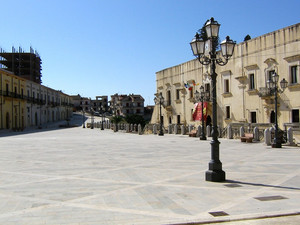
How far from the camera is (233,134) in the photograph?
2262 centimetres

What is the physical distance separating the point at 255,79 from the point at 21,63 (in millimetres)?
63030

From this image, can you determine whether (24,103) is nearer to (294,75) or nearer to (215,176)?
(294,75)

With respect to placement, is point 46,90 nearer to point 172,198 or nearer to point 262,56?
point 262,56

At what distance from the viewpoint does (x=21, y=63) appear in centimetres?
7369

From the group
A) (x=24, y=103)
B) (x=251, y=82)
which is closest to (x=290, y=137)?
(x=251, y=82)

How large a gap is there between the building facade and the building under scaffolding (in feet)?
27.0

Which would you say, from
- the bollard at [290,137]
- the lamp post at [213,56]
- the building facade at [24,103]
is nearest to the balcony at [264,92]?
the bollard at [290,137]

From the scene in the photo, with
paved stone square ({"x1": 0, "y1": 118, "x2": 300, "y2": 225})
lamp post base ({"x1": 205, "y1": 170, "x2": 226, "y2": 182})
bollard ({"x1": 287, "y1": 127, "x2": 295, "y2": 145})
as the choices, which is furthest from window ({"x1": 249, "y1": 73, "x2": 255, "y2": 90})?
lamp post base ({"x1": 205, "y1": 170, "x2": 226, "y2": 182})

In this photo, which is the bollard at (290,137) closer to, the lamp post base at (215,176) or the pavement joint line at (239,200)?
the pavement joint line at (239,200)

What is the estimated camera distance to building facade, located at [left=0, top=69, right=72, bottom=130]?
45125mm

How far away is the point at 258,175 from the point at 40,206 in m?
5.73

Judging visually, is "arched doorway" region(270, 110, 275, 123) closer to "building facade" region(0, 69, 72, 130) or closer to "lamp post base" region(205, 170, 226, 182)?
"lamp post base" region(205, 170, 226, 182)

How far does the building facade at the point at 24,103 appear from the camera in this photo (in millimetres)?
45125

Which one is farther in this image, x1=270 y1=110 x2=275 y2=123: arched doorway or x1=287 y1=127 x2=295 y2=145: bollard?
x1=270 y1=110 x2=275 y2=123: arched doorway
